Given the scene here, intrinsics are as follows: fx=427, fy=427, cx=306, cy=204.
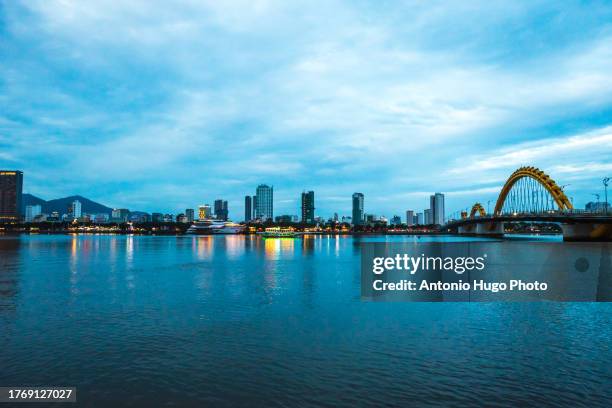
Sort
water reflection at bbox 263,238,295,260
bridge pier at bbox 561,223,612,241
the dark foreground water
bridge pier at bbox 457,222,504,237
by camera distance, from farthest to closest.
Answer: bridge pier at bbox 457,222,504,237, bridge pier at bbox 561,223,612,241, water reflection at bbox 263,238,295,260, the dark foreground water

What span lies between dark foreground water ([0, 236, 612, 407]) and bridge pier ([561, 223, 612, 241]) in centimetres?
8673

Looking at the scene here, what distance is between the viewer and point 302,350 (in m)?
17.2

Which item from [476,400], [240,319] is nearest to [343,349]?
[476,400]

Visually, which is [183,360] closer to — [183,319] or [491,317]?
[183,319]

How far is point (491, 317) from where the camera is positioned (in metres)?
23.4

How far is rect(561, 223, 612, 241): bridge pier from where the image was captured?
9769 centimetres

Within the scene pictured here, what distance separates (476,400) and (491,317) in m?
12.2

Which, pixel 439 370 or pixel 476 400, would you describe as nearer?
pixel 476 400

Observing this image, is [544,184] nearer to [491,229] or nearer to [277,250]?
[491,229]

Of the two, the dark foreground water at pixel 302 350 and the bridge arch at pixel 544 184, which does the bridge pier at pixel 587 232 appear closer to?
the bridge arch at pixel 544 184

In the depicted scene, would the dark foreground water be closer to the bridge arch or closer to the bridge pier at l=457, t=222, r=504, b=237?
the bridge arch

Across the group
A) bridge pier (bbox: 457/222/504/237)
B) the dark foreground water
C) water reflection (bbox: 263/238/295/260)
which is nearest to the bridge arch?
bridge pier (bbox: 457/222/504/237)

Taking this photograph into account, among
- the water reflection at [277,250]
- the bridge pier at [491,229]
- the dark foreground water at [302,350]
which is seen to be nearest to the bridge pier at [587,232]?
the bridge pier at [491,229]

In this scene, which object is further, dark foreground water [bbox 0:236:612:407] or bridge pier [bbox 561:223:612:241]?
bridge pier [bbox 561:223:612:241]
